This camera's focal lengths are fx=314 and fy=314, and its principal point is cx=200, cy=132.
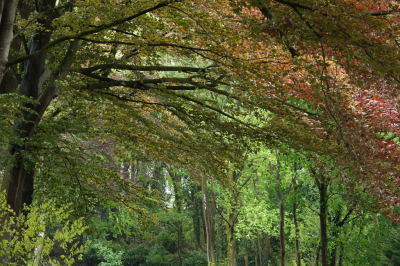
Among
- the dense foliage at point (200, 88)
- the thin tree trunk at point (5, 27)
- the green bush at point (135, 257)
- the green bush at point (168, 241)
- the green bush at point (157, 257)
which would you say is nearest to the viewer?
the dense foliage at point (200, 88)

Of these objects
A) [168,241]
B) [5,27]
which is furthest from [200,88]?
[168,241]

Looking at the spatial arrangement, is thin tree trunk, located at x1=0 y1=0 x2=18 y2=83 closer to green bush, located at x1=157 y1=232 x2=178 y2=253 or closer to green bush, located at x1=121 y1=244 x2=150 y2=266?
green bush, located at x1=121 y1=244 x2=150 y2=266

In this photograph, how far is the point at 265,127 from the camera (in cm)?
553

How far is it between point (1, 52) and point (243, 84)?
344 centimetres

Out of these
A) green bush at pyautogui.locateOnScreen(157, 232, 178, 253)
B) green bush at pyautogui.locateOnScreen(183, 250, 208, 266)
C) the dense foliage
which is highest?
the dense foliage

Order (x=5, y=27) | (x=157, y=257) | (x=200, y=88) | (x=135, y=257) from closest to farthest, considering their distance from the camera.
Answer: (x=5, y=27) < (x=200, y=88) < (x=157, y=257) < (x=135, y=257)

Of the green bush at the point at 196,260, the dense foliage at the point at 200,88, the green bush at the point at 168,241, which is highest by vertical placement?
the dense foliage at the point at 200,88

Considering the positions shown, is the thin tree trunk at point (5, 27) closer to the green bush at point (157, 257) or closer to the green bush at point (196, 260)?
the green bush at point (157, 257)

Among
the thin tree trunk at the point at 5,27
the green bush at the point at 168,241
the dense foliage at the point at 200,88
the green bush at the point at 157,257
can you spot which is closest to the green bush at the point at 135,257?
the green bush at the point at 157,257

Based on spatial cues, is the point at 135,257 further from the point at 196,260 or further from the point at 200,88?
the point at 200,88

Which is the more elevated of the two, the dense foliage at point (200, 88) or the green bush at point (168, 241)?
the dense foliage at point (200, 88)

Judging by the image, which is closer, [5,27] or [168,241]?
[5,27]

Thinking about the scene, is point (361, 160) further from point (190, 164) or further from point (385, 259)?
point (385, 259)

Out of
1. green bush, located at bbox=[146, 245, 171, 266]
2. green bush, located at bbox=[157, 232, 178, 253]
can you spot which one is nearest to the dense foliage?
green bush, located at bbox=[146, 245, 171, 266]
